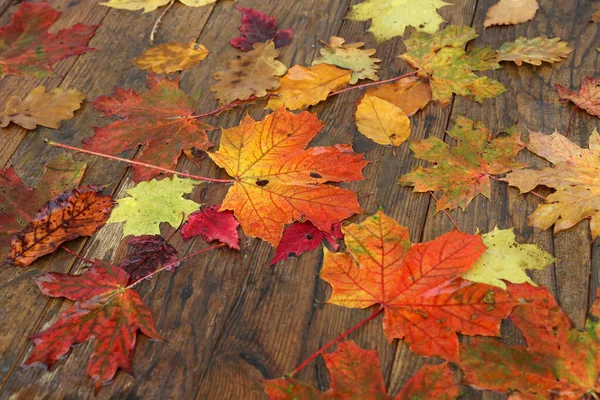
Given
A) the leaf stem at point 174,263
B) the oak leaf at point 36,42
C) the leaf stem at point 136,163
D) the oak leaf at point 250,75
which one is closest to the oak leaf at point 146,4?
the oak leaf at point 36,42

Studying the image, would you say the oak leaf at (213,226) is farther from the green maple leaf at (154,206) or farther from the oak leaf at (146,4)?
the oak leaf at (146,4)

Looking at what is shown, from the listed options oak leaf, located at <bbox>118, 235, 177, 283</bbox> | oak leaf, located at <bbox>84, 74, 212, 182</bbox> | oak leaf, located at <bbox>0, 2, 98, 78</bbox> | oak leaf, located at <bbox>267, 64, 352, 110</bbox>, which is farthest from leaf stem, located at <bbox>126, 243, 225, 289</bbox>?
oak leaf, located at <bbox>0, 2, 98, 78</bbox>

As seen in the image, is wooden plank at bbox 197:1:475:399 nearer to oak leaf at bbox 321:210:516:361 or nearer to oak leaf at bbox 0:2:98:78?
oak leaf at bbox 321:210:516:361

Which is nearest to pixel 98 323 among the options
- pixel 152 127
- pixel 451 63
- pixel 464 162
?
pixel 152 127

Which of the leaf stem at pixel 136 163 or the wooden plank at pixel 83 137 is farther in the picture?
the leaf stem at pixel 136 163

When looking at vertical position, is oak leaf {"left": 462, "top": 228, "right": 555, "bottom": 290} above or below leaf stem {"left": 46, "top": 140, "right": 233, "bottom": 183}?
below
